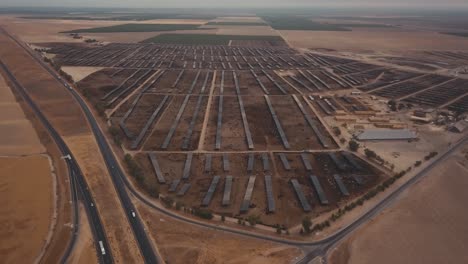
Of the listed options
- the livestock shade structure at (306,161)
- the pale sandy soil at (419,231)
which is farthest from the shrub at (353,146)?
the pale sandy soil at (419,231)

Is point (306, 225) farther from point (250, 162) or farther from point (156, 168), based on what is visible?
point (156, 168)

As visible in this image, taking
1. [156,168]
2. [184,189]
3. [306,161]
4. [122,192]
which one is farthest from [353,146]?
[122,192]

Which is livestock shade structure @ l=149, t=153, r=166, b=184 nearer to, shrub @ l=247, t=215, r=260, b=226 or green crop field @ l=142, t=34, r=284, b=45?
shrub @ l=247, t=215, r=260, b=226

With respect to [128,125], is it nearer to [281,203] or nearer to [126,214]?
[126,214]

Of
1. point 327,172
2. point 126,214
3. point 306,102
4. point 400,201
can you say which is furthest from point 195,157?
point 306,102

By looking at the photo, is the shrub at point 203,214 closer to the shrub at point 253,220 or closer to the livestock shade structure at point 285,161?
the shrub at point 253,220

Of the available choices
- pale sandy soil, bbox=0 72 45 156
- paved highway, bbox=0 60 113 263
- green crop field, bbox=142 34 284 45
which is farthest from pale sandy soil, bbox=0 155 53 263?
green crop field, bbox=142 34 284 45
